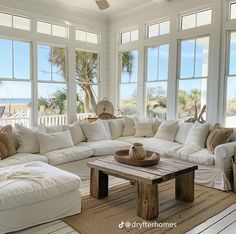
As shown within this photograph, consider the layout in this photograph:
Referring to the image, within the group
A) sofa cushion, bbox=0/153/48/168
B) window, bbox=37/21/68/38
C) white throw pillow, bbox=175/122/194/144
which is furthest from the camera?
window, bbox=37/21/68/38

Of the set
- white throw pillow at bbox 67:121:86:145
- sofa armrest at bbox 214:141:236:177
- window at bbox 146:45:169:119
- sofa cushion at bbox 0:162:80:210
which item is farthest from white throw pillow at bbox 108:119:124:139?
sofa cushion at bbox 0:162:80:210

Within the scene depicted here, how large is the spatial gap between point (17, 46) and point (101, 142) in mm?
2750

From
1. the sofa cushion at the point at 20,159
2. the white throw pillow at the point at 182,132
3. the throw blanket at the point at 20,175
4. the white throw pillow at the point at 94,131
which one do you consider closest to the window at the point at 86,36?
the white throw pillow at the point at 94,131

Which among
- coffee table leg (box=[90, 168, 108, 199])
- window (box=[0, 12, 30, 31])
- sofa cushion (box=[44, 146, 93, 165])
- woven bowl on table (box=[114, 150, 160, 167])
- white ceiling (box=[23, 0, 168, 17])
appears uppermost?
white ceiling (box=[23, 0, 168, 17])

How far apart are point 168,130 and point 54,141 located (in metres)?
2.17

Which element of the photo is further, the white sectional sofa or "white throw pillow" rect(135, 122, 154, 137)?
"white throw pillow" rect(135, 122, 154, 137)

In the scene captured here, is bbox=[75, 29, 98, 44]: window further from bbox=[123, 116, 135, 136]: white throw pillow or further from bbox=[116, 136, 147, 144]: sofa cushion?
bbox=[116, 136, 147, 144]: sofa cushion

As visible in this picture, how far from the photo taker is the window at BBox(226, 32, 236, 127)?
4742 millimetres

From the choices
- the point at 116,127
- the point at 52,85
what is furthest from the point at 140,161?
the point at 52,85

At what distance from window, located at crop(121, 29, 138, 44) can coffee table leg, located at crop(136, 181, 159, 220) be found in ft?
14.9

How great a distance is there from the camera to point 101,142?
482 centimetres

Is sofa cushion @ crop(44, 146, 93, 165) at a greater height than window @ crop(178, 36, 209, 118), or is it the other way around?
window @ crop(178, 36, 209, 118)

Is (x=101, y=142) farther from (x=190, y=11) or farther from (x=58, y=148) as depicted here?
(x=190, y=11)

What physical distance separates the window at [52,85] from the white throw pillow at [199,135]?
124 inches
